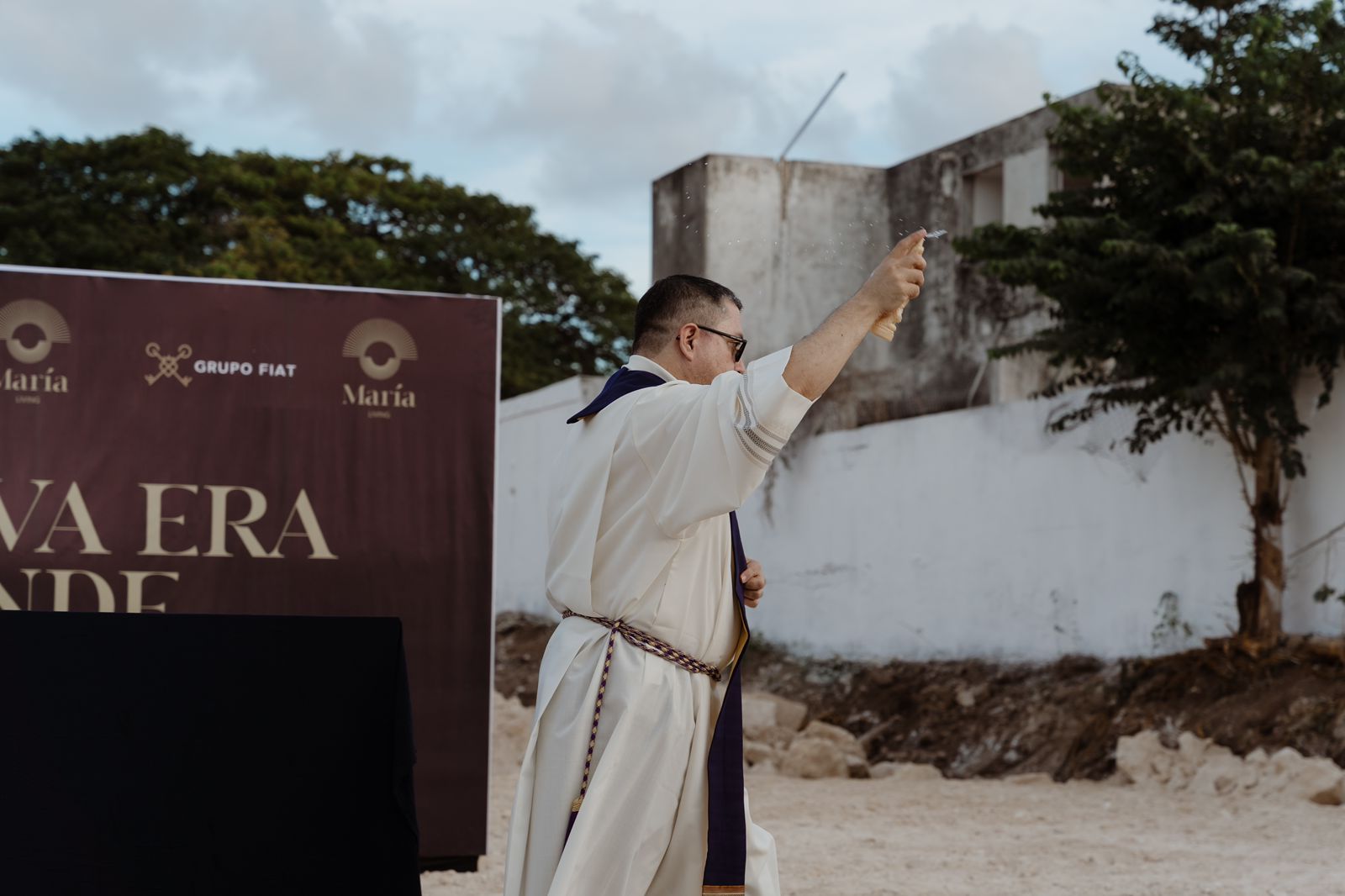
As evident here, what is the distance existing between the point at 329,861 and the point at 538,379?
70.5ft

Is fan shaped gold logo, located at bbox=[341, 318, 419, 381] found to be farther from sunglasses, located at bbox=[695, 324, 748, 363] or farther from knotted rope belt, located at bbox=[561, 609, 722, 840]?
knotted rope belt, located at bbox=[561, 609, 722, 840]

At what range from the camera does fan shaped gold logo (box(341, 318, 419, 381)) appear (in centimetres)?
612

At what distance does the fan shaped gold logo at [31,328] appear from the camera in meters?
5.84

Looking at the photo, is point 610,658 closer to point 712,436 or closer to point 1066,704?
point 712,436

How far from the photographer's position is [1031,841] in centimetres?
709

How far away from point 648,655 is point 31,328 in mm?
3754

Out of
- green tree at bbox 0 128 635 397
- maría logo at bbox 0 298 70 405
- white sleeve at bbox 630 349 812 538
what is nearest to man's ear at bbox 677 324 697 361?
white sleeve at bbox 630 349 812 538

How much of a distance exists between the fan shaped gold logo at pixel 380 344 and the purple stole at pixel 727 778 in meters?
3.06

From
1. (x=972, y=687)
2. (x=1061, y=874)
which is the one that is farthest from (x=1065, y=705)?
(x=1061, y=874)

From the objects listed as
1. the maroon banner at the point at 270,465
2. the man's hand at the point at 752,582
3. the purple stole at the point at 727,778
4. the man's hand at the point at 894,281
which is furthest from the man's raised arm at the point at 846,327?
the maroon banner at the point at 270,465

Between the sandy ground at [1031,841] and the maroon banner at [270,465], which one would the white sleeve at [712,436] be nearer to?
the maroon banner at [270,465]

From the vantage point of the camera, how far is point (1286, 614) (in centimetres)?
861

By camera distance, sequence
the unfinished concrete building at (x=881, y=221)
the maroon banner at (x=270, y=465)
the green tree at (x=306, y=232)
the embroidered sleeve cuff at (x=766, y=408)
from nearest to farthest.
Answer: the embroidered sleeve cuff at (x=766, y=408) → the maroon banner at (x=270, y=465) → the unfinished concrete building at (x=881, y=221) → the green tree at (x=306, y=232)

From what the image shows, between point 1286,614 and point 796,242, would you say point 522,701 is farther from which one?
point 1286,614
